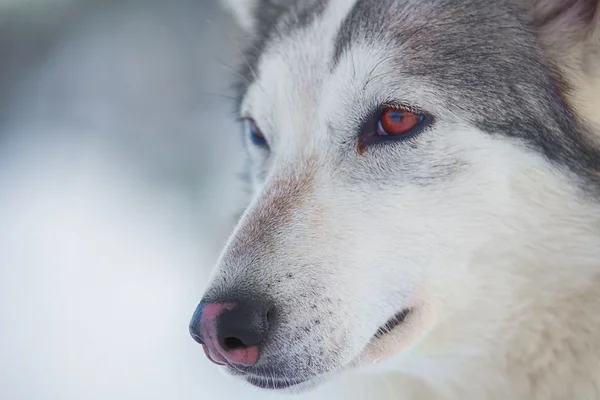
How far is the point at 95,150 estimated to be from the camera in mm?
2055

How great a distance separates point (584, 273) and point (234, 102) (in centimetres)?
72

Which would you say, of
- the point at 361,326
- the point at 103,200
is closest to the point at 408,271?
the point at 361,326

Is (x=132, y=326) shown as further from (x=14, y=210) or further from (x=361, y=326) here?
(x=361, y=326)

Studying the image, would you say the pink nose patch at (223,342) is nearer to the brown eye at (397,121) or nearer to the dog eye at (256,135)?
the brown eye at (397,121)

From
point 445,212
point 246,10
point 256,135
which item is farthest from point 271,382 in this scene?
point 246,10

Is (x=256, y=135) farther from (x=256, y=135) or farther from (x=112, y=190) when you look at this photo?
(x=112, y=190)

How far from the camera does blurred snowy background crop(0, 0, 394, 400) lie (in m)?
1.46

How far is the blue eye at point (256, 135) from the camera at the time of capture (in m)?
1.08

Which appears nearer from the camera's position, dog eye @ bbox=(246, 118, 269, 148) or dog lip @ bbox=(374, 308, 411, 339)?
dog lip @ bbox=(374, 308, 411, 339)

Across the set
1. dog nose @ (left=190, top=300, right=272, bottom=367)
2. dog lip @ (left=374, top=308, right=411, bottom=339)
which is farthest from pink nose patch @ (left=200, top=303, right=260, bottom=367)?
dog lip @ (left=374, top=308, right=411, bottom=339)

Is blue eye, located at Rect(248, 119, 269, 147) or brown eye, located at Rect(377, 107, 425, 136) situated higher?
brown eye, located at Rect(377, 107, 425, 136)

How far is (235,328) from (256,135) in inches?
17.7

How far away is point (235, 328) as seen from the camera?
2.34ft

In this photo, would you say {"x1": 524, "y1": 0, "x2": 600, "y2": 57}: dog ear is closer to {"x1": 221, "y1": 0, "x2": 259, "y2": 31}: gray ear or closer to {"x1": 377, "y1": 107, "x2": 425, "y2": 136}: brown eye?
{"x1": 377, "y1": 107, "x2": 425, "y2": 136}: brown eye
